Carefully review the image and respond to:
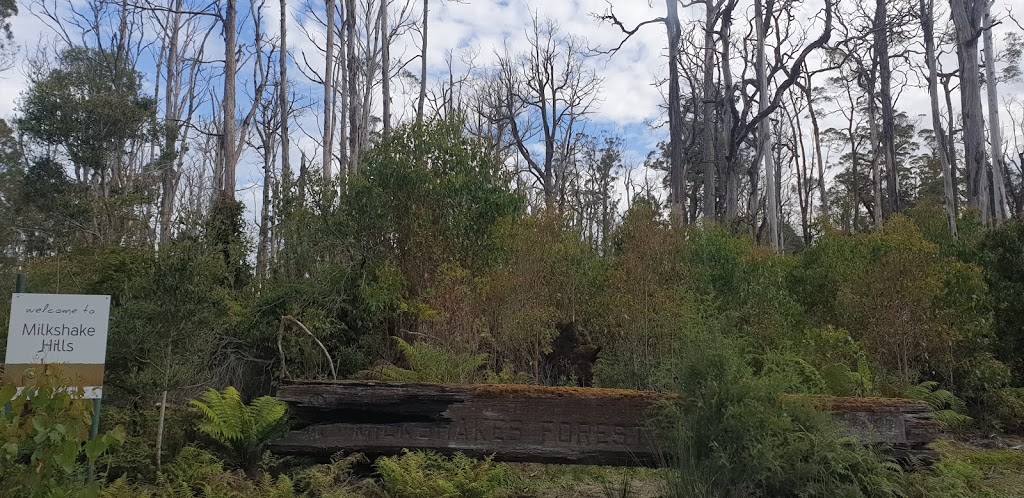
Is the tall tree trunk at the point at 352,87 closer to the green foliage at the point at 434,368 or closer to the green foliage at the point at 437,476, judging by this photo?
the green foliage at the point at 434,368

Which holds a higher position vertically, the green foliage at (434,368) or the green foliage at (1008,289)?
the green foliage at (1008,289)

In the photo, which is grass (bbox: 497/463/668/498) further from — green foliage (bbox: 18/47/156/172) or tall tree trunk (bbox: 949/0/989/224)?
green foliage (bbox: 18/47/156/172)

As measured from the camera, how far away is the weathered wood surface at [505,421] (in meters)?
5.67

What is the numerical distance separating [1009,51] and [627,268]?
29.2 m

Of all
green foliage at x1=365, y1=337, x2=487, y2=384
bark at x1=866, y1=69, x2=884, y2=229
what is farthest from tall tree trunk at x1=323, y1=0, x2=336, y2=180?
bark at x1=866, y1=69, x2=884, y2=229

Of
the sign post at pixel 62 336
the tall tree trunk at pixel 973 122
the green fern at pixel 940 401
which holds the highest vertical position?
the tall tree trunk at pixel 973 122

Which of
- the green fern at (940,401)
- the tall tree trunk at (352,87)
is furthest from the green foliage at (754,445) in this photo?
the tall tree trunk at (352,87)

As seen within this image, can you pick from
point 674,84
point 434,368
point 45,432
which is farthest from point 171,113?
point 45,432

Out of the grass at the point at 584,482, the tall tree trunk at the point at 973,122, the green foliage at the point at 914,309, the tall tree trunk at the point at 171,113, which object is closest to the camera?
the grass at the point at 584,482

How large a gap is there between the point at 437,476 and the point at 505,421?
2.66ft

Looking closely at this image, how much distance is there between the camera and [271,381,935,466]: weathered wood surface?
5.67 m

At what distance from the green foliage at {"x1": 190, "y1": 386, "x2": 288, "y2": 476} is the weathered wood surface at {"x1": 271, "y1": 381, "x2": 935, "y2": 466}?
291 mm

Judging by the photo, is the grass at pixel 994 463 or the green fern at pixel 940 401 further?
the green fern at pixel 940 401

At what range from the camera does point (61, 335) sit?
5.18 m
